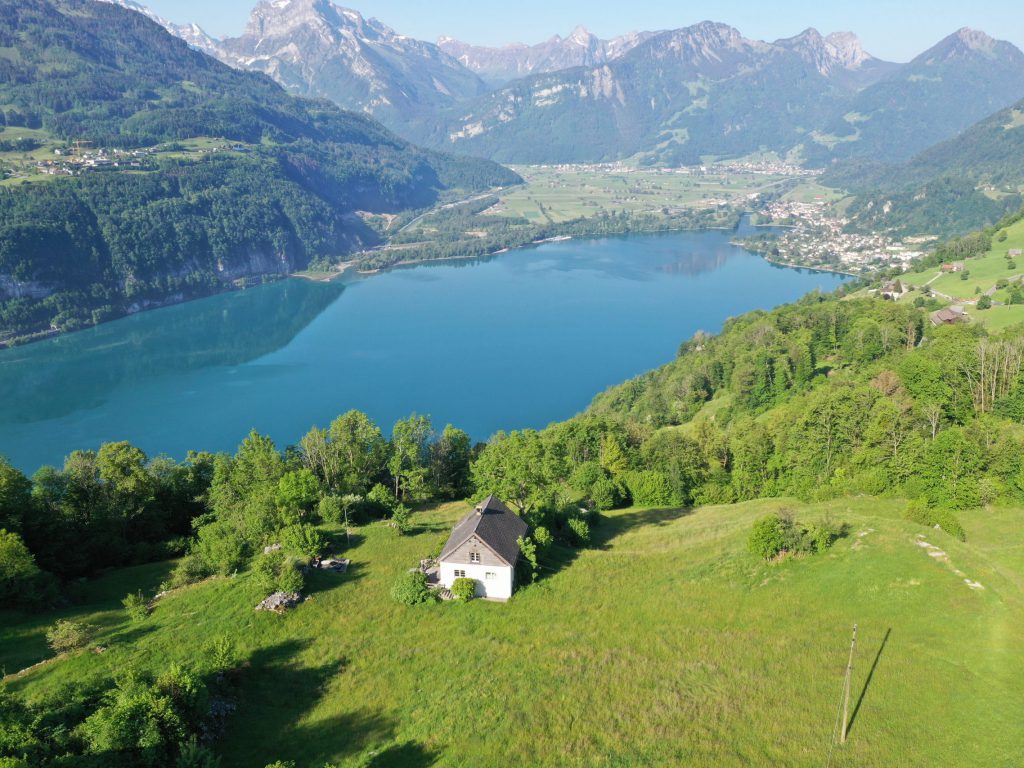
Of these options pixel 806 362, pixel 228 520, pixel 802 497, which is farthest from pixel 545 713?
pixel 806 362

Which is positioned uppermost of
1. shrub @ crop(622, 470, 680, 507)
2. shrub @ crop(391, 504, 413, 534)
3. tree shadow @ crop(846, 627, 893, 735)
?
shrub @ crop(391, 504, 413, 534)

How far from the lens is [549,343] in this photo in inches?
5374

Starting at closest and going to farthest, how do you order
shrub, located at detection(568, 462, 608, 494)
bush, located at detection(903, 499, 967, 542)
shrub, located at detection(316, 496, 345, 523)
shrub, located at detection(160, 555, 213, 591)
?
shrub, located at detection(160, 555, 213, 591)
bush, located at detection(903, 499, 967, 542)
shrub, located at detection(316, 496, 345, 523)
shrub, located at detection(568, 462, 608, 494)

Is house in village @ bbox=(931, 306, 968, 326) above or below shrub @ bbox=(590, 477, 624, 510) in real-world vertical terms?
above

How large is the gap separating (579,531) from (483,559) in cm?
976

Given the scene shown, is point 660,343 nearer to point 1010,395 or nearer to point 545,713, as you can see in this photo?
point 1010,395

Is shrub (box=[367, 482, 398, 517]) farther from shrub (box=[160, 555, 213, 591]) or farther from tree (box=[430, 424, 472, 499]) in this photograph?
shrub (box=[160, 555, 213, 591])

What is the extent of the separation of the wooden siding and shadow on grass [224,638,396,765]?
24.6 ft

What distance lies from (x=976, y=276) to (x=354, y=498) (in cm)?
10869

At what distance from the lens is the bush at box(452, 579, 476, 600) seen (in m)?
31.4

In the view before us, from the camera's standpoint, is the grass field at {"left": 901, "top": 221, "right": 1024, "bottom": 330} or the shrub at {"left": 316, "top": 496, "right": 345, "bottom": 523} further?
the grass field at {"left": 901, "top": 221, "right": 1024, "bottom": 330}

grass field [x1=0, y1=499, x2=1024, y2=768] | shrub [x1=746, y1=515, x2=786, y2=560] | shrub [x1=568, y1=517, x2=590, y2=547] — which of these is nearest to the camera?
grass field [x1=0, y1=499, x2=1024, y2=768]

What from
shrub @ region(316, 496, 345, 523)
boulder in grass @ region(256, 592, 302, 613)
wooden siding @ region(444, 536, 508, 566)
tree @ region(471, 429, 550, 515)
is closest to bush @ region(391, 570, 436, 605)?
wooden siding @ region(444, 536, 508, 566)

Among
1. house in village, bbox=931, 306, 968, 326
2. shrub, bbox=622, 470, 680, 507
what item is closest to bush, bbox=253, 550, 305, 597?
shrub, bbox=622, 470, 680, 507
